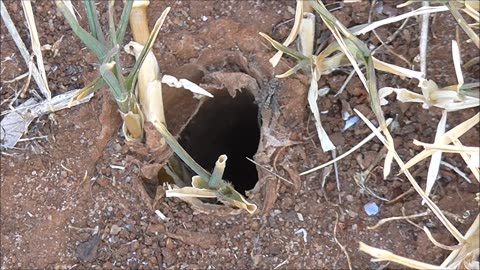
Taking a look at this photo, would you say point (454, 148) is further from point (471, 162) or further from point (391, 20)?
point (391, 20)

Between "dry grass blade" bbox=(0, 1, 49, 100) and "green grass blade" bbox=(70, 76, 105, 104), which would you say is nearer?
"green grass blade" bbox=(70, 76, 105, 104)

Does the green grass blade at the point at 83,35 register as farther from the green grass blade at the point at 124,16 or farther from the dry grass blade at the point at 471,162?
the dry grass blade at the point at 471,162

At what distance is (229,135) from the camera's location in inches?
75.4

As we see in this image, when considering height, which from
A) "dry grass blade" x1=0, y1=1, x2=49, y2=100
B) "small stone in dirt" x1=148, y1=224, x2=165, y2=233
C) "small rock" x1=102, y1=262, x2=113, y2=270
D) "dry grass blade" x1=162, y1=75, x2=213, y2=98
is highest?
"dry grass blade" x1=0, y1=1, x2=49, y2=100

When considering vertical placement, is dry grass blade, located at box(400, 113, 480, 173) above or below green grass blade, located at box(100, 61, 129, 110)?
below

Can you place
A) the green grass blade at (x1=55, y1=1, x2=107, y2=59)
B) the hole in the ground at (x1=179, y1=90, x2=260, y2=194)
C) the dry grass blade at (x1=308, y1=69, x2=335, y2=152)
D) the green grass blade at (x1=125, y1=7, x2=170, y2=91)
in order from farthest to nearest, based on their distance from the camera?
the hole in the ground at (x1=179, y1=90, x2=260, y2=194) → the dry grass blade at (x1=308, y1=69, x2=335, y2=152) → the green grass blade at (x1=125, y1=7, x2=170, y2=91) → the green grass blade at (x1=55, y1=1, x2=107, y2=59)

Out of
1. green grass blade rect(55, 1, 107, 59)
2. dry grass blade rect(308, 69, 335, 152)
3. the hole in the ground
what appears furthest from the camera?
the hole in the ground

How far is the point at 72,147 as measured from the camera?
1.57m

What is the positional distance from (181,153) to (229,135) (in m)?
0.56

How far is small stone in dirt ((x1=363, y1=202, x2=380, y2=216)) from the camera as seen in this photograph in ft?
5.03

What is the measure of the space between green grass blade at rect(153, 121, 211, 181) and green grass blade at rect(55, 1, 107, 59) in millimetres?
203

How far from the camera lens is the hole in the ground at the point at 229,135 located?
1767 mm

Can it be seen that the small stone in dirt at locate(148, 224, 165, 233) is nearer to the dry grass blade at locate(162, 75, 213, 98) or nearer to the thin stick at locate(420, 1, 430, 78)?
the dry grass blade at locate(162, 75, 213, 98)

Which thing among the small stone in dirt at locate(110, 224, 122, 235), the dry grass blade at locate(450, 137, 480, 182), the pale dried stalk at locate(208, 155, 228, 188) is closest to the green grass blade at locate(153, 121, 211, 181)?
the pale dried stalk at locate(208, 155, 228, 188)
